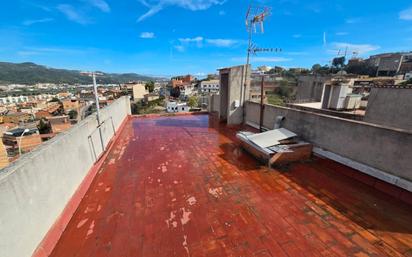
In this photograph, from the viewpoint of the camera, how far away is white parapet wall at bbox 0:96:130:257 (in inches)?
53.7

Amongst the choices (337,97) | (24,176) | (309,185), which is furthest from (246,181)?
(337,97)

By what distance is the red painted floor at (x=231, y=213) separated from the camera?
1.80m

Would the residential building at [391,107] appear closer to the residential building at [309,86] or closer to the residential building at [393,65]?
the residential building at [309,86]

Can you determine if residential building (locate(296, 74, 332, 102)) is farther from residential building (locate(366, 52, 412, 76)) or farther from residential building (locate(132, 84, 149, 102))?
residential building (locate(132, 84, 149, 102))

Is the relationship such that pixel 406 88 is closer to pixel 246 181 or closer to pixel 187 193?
pixel 246 181

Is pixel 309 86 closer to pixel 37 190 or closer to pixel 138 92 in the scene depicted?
pixel 37 190

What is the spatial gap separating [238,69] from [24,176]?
5935 mm

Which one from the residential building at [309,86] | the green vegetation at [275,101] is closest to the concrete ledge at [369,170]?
the green vegetation at [275,101]

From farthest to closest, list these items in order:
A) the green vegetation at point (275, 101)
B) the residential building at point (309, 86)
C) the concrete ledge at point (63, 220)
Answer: the residential building at point (309, 86)
the green vegetation at point (275, 101)
the concrete ledge at point (63, 220)

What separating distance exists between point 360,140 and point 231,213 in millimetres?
2559

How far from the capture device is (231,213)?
2.28 meters

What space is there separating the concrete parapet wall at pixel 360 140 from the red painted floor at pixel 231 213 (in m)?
0.40

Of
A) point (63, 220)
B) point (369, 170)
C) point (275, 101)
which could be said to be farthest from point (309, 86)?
point (63, 220)

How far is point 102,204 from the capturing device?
2.51m
